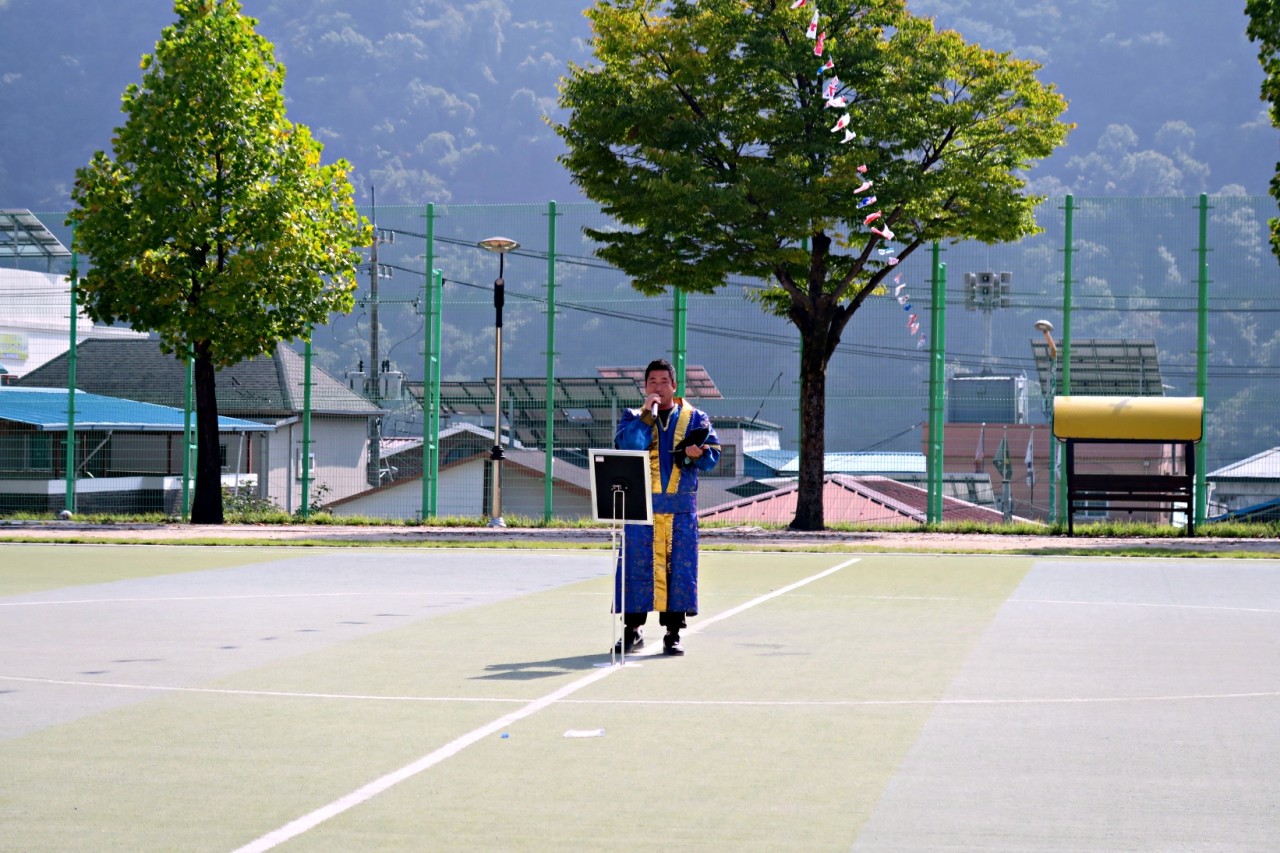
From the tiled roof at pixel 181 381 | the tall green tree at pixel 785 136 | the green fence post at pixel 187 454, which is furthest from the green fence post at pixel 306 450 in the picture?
the tall green tree at pixel 785 136

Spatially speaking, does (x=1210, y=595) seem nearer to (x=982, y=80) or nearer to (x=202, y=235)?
(x=982, y=80)

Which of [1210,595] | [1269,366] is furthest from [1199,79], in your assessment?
[1210,595]

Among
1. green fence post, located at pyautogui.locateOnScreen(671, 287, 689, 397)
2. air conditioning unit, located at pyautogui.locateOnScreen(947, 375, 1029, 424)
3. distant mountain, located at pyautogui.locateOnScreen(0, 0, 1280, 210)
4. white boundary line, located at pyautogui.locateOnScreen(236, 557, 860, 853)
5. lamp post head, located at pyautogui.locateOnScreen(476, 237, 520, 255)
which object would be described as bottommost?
white boundary line, located at pyautogui.locateOnScreen(236, 557, 860, 853)

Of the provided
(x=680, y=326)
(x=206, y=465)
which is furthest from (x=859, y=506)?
(x=206, y=465)

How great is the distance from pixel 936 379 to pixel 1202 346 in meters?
4.10

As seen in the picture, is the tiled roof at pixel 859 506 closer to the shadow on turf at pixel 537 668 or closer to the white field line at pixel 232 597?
the white field line at pixel 232 597

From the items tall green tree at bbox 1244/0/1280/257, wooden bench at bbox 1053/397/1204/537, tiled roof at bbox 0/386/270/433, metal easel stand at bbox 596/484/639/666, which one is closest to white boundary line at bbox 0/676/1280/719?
metal easel stand at bbox 596/484/639/666

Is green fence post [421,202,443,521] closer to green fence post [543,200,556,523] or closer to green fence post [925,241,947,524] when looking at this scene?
green fence post [543,200,556,523]

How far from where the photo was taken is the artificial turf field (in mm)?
6160

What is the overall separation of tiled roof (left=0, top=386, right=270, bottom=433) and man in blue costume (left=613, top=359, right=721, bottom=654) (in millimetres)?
20637

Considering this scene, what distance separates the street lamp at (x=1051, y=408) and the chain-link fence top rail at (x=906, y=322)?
224 mm

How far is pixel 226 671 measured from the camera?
10109 millimetres

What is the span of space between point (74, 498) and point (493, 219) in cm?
858

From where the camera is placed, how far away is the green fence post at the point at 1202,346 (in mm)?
26062
